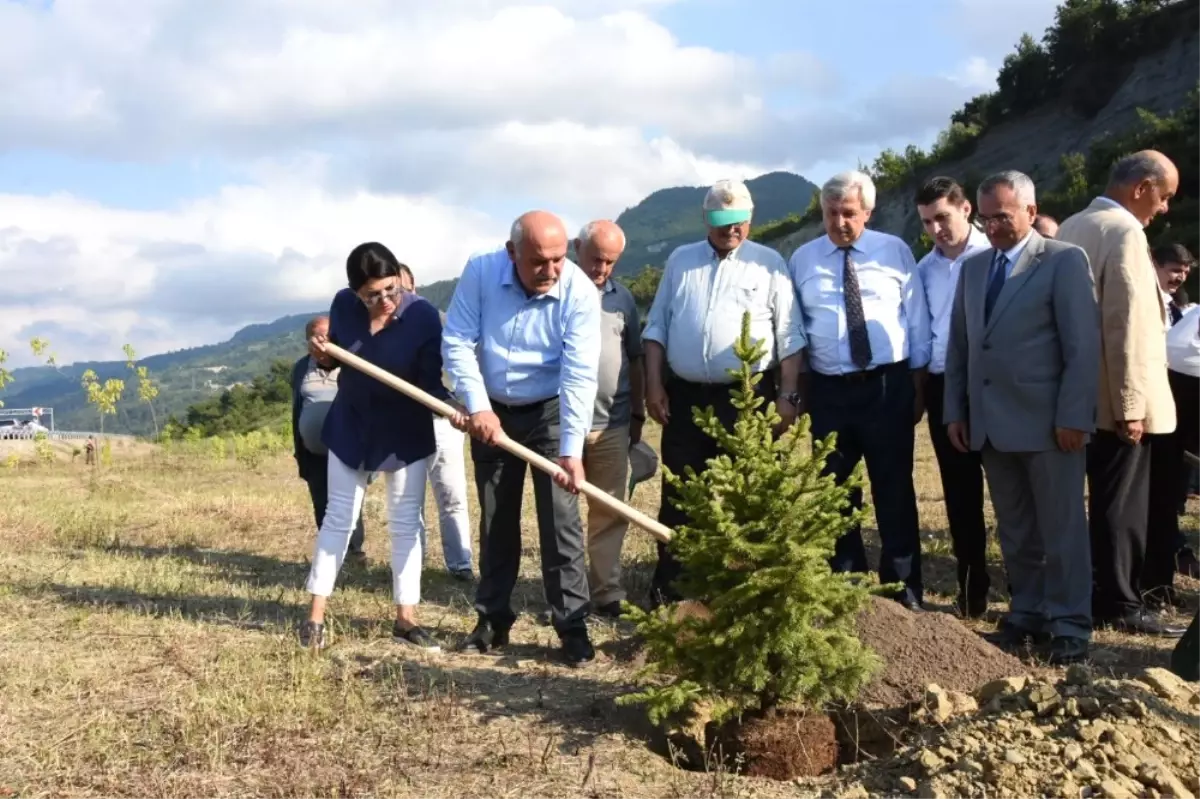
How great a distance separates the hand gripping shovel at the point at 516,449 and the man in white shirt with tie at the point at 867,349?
1.35m

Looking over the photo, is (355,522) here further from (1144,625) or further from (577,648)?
(1144,625)

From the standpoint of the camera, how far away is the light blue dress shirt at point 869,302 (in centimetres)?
549

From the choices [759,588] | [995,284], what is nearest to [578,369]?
[759,588]

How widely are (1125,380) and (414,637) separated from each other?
11.8 ft

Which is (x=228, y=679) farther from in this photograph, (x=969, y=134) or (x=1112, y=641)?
(x=969, y=134)

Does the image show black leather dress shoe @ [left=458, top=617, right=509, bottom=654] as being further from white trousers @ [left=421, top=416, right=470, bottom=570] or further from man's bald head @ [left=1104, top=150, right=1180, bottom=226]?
man's bald head @ [left=1104, top=150, right=1180, bottom=226]

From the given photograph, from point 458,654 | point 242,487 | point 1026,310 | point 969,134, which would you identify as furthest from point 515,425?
point 969,134

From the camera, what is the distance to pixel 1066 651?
486 cm

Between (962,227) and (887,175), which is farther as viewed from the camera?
(887,175)

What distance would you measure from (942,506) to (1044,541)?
5091mm

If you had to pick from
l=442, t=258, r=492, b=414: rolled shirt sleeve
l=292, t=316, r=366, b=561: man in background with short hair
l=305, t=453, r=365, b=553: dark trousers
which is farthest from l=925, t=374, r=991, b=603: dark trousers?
l=305, t=453, r=365, b=553: dark trousers

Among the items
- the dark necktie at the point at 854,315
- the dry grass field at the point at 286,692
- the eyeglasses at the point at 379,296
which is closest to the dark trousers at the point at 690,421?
the dark necktie at the point at 854,315

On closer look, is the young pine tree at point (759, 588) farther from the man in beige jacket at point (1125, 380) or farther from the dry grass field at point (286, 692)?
the man in beige jacket at point (1125, 380)

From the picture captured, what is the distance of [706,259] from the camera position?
5602 mm
